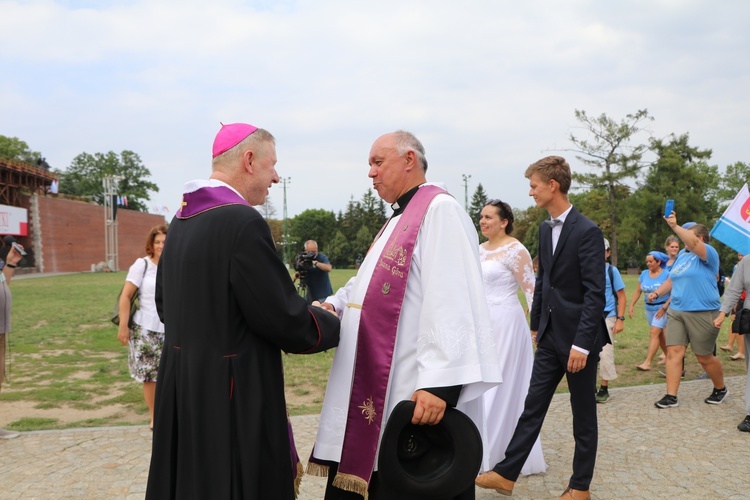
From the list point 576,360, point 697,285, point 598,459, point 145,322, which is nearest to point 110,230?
point 145,322

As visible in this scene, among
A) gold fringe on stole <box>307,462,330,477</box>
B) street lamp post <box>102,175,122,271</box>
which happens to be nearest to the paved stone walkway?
gold fringe on stole <box>307,462,330,477</box>

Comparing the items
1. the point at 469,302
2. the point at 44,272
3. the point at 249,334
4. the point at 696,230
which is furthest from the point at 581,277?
the point at 44,272

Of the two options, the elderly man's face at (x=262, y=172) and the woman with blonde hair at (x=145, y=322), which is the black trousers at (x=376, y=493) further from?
the woman with blonde hair at (x=145, y=322)

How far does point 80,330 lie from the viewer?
1377 centimetres

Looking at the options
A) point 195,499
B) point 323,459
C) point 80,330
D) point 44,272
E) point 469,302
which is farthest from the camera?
point 44,272

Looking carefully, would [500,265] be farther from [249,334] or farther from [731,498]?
[249,334]

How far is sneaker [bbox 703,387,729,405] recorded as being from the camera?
6.80 meters

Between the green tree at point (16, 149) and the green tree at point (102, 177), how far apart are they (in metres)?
5.06

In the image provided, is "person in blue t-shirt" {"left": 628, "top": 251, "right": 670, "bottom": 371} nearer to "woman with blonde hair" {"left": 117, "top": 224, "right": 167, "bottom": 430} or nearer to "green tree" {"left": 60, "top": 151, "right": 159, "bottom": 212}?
"woman with blonde hair" {"left": 117, "top": 224, "right": 167, "bottom": 430}

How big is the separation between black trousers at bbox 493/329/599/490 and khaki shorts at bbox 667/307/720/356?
3.34m

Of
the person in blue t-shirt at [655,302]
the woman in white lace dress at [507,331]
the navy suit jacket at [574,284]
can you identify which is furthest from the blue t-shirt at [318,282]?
the navy suit jacket at [574,284]

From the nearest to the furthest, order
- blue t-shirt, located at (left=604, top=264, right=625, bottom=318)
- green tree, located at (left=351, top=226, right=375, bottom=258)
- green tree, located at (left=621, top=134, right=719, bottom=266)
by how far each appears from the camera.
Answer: blue t-shirt, located at (left=604, top=264, right=625, bottom=318) < green tree, located at (left=621, top=134, right=719, bottom=266) < green tree, located at (left=351, top=226, right=375, bottom=258)

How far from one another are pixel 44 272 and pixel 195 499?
178 feet

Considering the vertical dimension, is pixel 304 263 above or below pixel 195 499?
above
